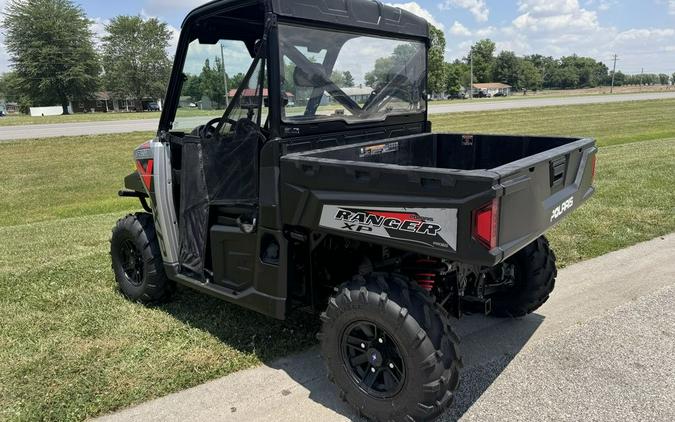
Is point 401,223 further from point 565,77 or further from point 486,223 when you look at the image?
point 565,77

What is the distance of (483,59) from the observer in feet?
388

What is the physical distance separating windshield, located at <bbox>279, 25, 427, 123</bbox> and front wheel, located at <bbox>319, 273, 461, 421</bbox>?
1150 mm

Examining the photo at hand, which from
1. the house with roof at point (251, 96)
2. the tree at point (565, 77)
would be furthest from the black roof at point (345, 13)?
the tree at point (565, 77)

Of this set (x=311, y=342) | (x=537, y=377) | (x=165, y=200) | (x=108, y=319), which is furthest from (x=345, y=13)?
(x=108, y=319)

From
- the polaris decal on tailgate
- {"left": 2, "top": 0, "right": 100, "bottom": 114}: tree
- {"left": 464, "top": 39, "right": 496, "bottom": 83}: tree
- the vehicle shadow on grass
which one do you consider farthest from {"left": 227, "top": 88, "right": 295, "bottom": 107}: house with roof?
{"left": 464, "top": 39, "right": 496, "bottom": 83}: tree

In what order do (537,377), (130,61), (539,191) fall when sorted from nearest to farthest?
(539,191), (537,377), (130,61)

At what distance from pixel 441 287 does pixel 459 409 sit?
0.70 m

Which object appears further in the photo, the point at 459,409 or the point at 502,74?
the point at 502,74

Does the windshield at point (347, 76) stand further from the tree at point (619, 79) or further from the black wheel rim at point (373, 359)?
the tree at point (619, 79)

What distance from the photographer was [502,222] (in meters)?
2.37

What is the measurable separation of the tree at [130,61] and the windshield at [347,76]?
61596mm

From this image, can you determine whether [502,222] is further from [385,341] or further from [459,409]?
[459,409]

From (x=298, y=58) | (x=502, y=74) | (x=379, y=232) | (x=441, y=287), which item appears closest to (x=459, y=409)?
(x=441, y=287)

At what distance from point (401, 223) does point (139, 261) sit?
Answer: 2.77 meters
